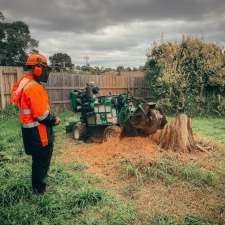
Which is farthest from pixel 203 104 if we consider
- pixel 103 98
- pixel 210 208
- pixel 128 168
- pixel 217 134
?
pixel 210 208

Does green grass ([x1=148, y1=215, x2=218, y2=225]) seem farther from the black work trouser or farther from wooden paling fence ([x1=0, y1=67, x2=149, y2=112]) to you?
wooden paling fence ([x1=0, y1=67, x2=149, y2=112])

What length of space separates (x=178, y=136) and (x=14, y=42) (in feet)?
98.5

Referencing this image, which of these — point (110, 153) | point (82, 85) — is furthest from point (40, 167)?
point (82, 85)

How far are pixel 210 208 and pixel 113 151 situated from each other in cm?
351

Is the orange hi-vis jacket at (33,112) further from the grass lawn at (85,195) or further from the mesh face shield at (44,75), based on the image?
the grass lawn at (85,195)

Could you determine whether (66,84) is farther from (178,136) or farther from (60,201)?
(60,201)

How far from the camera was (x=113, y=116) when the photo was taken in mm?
9445

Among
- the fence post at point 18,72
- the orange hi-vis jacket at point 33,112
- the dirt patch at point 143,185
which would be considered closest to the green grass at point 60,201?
the dirt patch at point 143,185

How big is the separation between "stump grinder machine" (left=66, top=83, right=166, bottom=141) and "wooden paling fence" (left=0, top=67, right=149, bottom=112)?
631cm

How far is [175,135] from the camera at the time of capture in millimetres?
8320

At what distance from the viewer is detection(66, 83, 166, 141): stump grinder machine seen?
8.92m

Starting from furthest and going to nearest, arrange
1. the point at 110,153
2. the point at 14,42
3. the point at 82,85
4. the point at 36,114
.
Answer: the point at 14,42 < the point at 82,85 < the point at 110,153 < the point at 36,114

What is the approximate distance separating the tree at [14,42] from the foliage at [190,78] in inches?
727

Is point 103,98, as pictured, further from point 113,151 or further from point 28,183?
point 28,183
